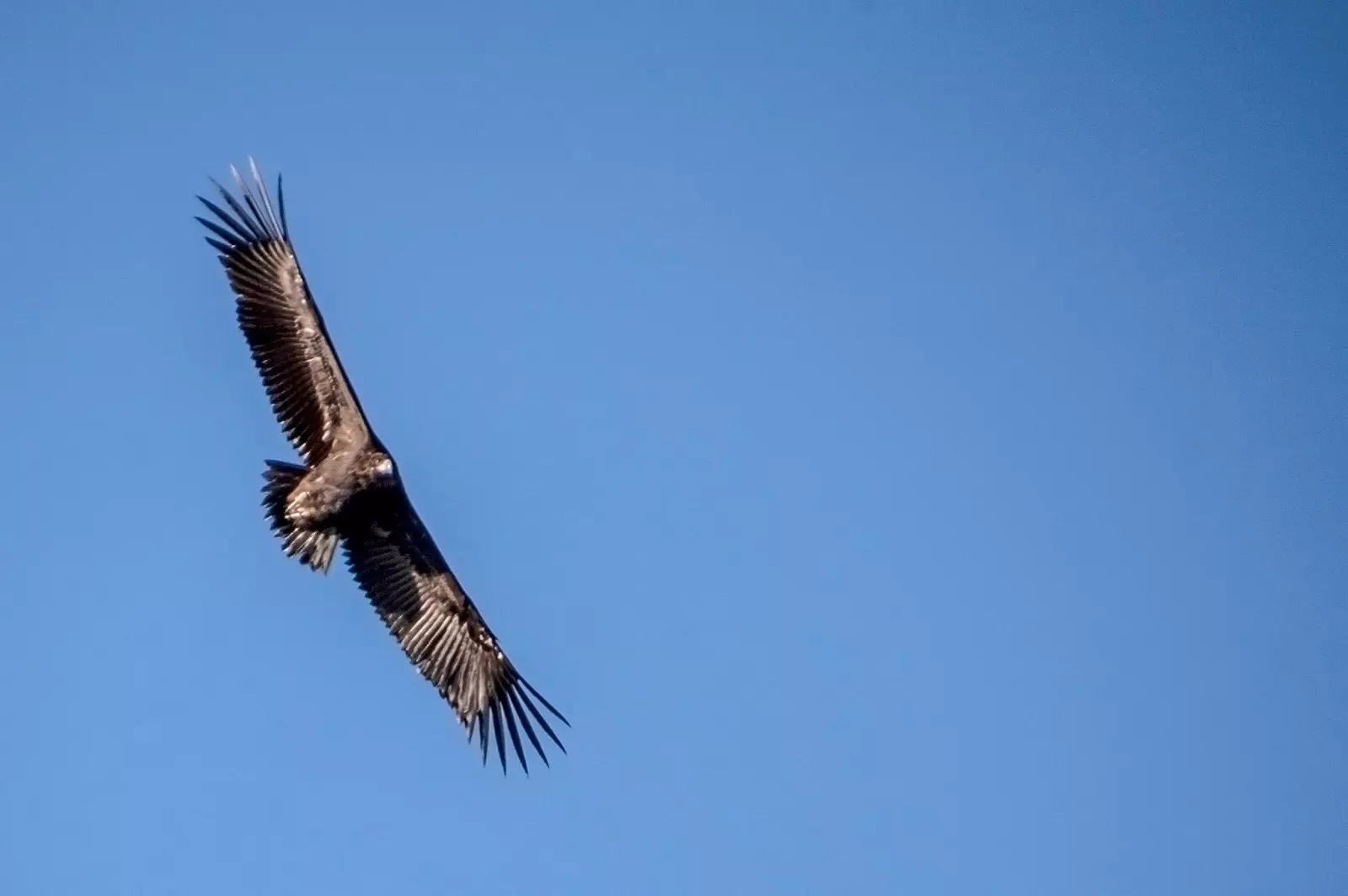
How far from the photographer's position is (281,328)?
20797 mm

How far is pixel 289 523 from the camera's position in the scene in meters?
20.6

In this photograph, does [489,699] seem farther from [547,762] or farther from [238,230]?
[238,230]

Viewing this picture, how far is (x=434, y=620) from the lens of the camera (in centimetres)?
2184

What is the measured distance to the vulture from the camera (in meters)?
20.5

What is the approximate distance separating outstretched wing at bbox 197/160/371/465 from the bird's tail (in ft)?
1.24

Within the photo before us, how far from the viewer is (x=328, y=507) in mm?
20562

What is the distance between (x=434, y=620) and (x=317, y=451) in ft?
→ 7.55

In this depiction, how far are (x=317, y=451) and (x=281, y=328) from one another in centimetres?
130

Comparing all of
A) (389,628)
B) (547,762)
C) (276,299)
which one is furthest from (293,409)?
(547,762)

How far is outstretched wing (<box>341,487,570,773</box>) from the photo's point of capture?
21219 mm

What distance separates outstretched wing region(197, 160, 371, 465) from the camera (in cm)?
2070

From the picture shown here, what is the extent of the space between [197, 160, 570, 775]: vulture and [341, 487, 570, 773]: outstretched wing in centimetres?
2

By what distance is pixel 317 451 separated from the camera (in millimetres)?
20891

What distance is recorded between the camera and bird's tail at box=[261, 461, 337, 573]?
20.5m
